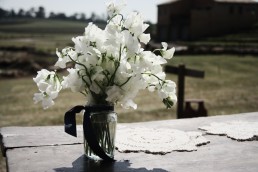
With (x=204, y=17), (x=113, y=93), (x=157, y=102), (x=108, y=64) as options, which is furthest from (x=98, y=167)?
(x=204, y=17)

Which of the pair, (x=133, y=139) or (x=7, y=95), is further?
(x=7, y=95)

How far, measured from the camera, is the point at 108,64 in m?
2.09

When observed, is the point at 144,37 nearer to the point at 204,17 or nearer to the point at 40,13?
the point at 204,17

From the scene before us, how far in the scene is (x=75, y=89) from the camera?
2135mm

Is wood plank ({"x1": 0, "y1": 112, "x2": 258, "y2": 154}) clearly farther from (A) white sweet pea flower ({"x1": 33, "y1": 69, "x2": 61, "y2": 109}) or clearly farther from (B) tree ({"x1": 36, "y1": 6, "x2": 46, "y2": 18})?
(B) tree ({"x1": 36, "y1": 6, "x2": 46, "y2": 18})

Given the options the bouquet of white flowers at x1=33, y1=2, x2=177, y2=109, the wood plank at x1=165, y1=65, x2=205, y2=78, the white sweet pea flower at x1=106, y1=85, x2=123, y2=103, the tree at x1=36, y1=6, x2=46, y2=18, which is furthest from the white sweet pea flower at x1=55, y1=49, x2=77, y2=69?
the tree at x1=36, y1=6, x2=46, y2=18

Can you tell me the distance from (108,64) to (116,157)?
660mm

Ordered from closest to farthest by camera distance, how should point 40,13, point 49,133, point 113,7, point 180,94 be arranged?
point 113,7 → point 49,133 → point 180,94 → point 40,13

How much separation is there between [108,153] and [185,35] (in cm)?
4834

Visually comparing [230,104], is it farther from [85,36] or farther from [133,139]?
[85,36]

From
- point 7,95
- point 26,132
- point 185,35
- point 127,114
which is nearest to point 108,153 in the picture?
point 26,132

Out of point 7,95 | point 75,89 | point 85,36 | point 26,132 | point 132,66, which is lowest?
point 7,95

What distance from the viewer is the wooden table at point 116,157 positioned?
2.16 metres

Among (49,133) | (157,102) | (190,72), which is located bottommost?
(157,102)
